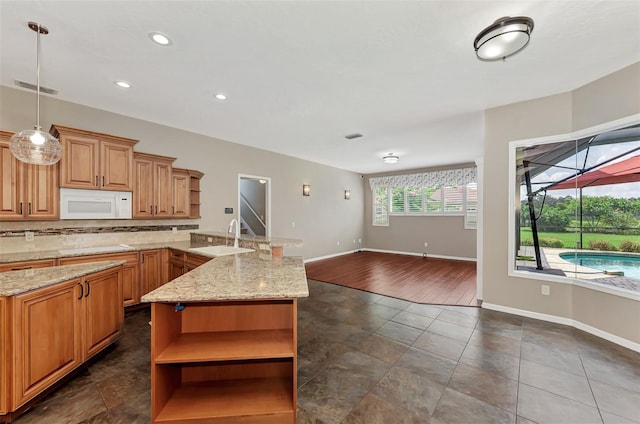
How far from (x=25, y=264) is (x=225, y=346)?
102 inches

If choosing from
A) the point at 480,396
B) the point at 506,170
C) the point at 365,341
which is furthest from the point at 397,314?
the point at 506,170

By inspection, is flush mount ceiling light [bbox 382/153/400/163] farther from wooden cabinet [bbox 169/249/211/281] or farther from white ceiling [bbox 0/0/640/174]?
wooden cabinet [bbox 169/249/211/281]

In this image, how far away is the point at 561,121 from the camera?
2941 millimetres

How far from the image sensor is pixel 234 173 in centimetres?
492

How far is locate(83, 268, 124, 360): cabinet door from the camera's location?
2041mm

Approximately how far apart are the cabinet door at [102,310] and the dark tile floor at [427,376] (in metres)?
0.21

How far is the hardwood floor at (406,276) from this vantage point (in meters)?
4.02

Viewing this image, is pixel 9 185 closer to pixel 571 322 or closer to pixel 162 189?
pixel 162 189

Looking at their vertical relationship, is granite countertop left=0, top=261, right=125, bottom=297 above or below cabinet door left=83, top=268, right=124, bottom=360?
above

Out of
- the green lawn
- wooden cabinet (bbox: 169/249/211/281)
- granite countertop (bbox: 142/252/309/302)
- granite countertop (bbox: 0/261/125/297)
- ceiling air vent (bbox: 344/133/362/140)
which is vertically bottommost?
wooden cabinet (bbox: 169/249/211/281)

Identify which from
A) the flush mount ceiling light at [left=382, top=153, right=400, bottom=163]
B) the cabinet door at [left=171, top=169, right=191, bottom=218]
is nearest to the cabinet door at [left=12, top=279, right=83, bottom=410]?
the cabinet door at [left=171, top=169, right=191, bottom=218]

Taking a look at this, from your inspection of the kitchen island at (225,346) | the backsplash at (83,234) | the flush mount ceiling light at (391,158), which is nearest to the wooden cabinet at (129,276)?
the backsplash at (83,234)

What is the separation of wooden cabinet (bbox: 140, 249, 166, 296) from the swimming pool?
525 cm

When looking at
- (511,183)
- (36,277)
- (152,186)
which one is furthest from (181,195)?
(511,183)
